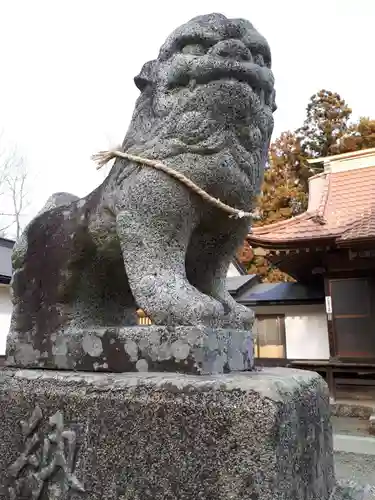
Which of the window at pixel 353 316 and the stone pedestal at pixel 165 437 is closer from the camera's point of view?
the stone pedestal at pixel 165 437

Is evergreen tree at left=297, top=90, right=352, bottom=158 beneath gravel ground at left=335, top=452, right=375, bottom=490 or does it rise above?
above

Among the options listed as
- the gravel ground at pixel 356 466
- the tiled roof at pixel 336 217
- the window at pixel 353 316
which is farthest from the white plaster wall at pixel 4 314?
the window at pixel 353 316

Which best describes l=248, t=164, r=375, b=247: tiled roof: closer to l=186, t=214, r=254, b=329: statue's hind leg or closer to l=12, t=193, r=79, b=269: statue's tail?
l=186, t=214, r=254, b=329: statue's hind leg

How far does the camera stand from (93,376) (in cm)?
142

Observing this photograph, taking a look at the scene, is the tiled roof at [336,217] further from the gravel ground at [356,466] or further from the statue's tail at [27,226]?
the statue's tail at [27,226]

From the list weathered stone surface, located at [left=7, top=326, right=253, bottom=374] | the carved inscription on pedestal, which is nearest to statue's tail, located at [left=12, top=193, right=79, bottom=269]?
weathered stone surface, located at [left=7, top=326, right=253, bottom=374]

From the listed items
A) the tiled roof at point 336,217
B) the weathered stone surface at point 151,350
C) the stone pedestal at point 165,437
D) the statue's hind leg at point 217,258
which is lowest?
the stone pedestal at point 165,437

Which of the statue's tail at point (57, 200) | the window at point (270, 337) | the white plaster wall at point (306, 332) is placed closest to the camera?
the statue's tail at point (57, 200)

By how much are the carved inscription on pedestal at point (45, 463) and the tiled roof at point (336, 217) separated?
5.72 meters

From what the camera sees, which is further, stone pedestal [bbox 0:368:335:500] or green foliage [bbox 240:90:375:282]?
green foliage [bbox 240:90:375:282]

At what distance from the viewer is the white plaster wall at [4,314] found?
24.6ft

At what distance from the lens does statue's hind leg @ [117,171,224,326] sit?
4.66 ft

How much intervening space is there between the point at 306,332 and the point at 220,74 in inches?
317

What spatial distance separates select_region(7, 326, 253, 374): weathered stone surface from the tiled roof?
544 centimetres
